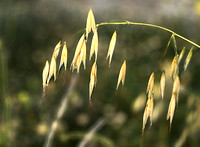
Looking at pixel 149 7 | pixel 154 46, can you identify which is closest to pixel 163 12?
pixel 149 7

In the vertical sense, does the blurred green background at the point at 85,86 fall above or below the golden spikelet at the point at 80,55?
below

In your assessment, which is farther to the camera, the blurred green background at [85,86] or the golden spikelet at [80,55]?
the blurred green background at [85,86]

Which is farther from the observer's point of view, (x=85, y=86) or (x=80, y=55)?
(x=85, y=86)

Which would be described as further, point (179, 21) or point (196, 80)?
point (179, 21)

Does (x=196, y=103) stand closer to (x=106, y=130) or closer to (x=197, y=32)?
(x=106, y=130)

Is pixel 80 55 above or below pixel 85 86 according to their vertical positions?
above

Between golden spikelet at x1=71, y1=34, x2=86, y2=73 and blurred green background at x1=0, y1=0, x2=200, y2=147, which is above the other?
golden spikelet at x1=71, y1=34, x2=86, y2=73

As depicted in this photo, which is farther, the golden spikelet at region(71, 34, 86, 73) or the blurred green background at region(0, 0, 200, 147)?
the blurred green background at region(0, 0, 200, 147)

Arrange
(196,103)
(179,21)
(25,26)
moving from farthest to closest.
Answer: (25,26)
(179,21)
(196,103)
